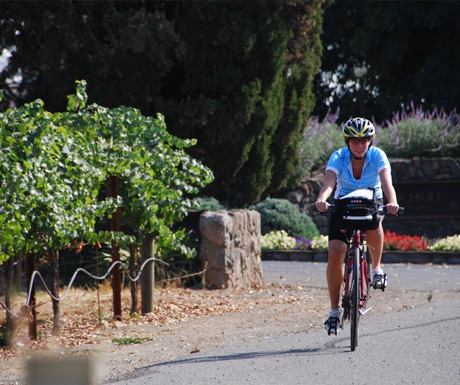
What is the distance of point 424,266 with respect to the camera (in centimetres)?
1459

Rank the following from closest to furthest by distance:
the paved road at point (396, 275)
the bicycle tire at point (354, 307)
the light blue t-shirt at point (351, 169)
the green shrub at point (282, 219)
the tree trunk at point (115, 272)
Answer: the bicycle tire at point (354, 307) → the light blue t-shirt at point (351, 169) → the tree trunk at point (115, 272) → the paved road at point (396, 275) → the green shrub at point (282, 219)

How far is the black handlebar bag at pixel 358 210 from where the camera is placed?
19.0ft

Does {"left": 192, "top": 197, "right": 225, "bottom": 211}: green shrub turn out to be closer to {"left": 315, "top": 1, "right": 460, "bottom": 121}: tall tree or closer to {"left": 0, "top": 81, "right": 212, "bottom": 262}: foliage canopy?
{"left": 0, "top": 81, "right": 212, "bottom": 262}: foliage canopy

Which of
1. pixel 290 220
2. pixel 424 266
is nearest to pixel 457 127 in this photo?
pixel 290 220

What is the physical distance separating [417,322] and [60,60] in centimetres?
788

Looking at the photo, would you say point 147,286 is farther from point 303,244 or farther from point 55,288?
point 303,244

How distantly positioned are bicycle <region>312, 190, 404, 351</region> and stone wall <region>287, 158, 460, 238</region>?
13.6m

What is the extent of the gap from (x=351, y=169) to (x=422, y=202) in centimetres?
1416

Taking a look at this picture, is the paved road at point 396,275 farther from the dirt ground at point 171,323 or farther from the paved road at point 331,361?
the paved road at point 331,361

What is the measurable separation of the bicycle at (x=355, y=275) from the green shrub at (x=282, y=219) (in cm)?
1152

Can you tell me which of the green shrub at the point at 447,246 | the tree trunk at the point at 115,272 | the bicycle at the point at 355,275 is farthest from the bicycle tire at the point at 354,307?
the green shrub at the point at 447,246

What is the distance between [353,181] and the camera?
6164mm

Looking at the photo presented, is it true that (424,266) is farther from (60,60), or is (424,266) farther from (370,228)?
(370,228)

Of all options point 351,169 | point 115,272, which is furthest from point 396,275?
point 351,169
